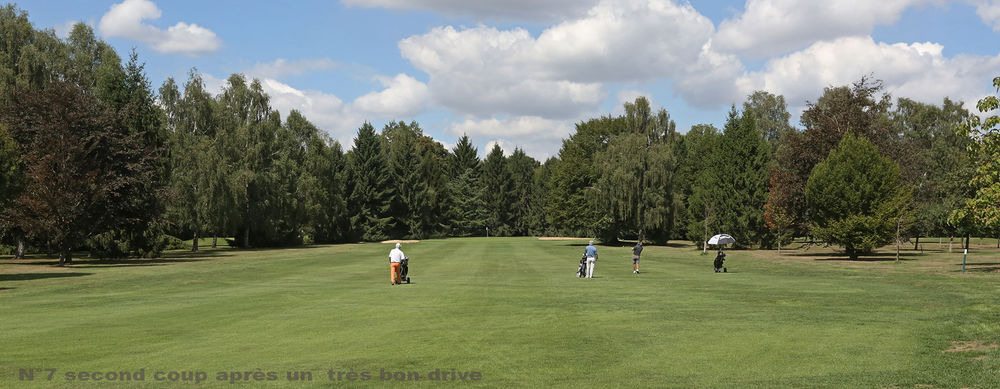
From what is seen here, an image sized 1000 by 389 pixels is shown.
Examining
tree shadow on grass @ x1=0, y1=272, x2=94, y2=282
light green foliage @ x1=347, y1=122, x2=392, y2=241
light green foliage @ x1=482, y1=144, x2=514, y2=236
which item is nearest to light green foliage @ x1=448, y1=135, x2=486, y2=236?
light green foliage @ x1=482, y1=144, x2=514, y2=236

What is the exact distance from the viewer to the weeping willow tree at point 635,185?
80.2 meters

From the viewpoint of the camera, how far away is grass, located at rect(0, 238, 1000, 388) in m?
11.5

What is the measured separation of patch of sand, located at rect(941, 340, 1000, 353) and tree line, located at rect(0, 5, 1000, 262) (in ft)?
78.4

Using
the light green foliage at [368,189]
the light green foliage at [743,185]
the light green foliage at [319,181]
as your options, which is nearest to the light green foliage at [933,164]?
the light green foliage at [743,185]

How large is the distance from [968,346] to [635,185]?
66707 millimetres

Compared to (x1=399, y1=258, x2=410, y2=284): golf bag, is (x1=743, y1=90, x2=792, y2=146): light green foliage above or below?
above

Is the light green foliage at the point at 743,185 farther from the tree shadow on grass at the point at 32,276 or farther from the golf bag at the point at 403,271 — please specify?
the tree shadow on grass at the point at 32,276

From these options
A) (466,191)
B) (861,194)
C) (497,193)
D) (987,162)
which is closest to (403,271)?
(987,162)

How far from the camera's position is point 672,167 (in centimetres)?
8175

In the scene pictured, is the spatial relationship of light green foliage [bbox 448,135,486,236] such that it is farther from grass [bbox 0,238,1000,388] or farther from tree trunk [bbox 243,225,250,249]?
grass [bbox 0,238,1000,388]

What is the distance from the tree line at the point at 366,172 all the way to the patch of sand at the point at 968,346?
2389 centimetres

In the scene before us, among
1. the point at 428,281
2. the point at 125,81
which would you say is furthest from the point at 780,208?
the point at 125,81

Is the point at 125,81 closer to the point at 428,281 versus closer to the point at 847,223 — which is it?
the point at 428,281

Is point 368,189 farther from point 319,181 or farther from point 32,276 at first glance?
point 32,276
